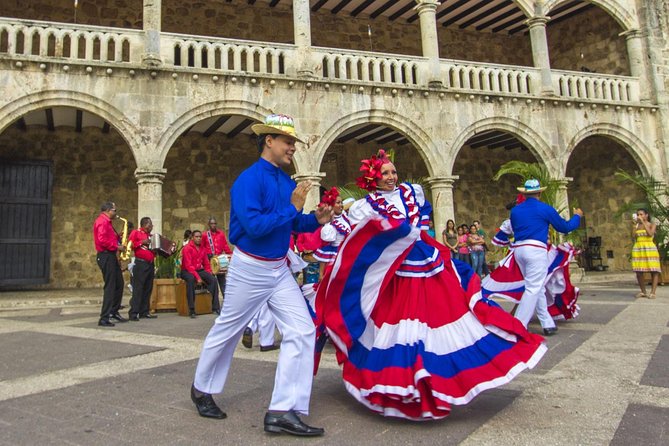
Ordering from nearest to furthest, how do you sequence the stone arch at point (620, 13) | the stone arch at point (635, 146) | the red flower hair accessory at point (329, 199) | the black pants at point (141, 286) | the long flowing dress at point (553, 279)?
1. the red flower hair accessory at point (329, 199)
2. the long flowing dress at point (553, 279)
3. the black pants at point (141, 286)
4. the stone arch at point (635, 146)
5. the stone arch at point (620, 13)

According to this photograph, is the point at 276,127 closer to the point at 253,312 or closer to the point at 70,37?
the point at 253,312

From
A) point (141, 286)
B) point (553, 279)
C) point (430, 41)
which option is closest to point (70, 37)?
point (141, 286)

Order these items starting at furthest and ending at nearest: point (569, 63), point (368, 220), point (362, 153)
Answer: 1. point (569, 63)
2. point (362, 153)
3. point (368, 220)

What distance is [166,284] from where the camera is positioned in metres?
9.06

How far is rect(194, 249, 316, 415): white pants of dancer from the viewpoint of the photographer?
105 inches

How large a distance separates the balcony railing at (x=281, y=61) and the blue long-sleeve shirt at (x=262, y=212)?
28.7ft

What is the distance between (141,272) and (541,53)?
1178cm

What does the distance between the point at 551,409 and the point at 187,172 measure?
12845 millimetres

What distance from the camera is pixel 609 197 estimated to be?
16531mm

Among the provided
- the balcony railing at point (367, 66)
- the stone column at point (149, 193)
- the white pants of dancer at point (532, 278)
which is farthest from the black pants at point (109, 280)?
the balcony railing at point (367, 66)

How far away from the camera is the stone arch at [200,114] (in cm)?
1045

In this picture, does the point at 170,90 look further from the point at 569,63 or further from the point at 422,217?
the point at 569,63

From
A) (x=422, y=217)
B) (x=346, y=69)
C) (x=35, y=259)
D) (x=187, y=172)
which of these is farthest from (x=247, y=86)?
(x=422, y=217)

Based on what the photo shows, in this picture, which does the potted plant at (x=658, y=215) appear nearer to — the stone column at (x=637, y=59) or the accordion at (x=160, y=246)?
the stone column at (x=637, y=59)
